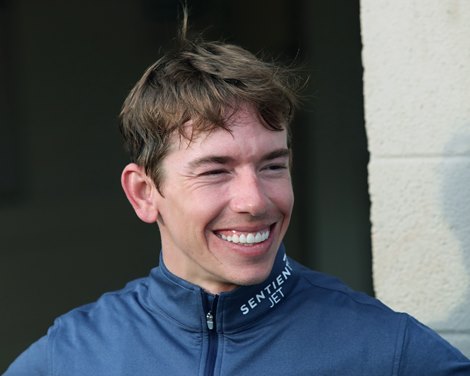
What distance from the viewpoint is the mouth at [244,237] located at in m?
1.91

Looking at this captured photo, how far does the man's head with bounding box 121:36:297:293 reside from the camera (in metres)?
1.90

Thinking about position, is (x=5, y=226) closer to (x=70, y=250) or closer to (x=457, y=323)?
(x=70, y=250)

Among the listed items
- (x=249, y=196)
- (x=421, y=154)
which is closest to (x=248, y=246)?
(x=249, y=196)

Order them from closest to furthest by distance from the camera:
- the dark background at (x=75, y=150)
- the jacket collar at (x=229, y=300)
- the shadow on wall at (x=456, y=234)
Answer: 1. the jacket collar at (x=229, y=300)
2. the shadow on wall at (x=456, y=234)
3. the dark background at (x=75, y=150)

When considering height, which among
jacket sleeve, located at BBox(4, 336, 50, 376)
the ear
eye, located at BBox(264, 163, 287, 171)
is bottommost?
jacket sleeve, located at BBox(4, 336, 50, 376)

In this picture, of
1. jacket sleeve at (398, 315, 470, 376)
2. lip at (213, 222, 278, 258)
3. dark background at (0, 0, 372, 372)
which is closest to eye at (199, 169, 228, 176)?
lip at (213, 222, 278, 258)

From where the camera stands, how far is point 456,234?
248 centimetres

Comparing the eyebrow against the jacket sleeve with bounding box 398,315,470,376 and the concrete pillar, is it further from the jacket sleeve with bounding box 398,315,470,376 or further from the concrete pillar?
the concrete pillar

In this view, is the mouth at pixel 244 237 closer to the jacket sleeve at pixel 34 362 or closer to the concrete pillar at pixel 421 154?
the jacket sleeve at pixel 34 362

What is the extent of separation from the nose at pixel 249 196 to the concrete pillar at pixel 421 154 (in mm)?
751

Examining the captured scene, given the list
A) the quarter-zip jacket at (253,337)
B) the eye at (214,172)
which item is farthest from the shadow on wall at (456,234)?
the eye at (214,172)

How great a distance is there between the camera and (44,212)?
547 centimetres

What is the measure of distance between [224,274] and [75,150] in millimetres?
3703

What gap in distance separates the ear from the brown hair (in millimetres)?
26
